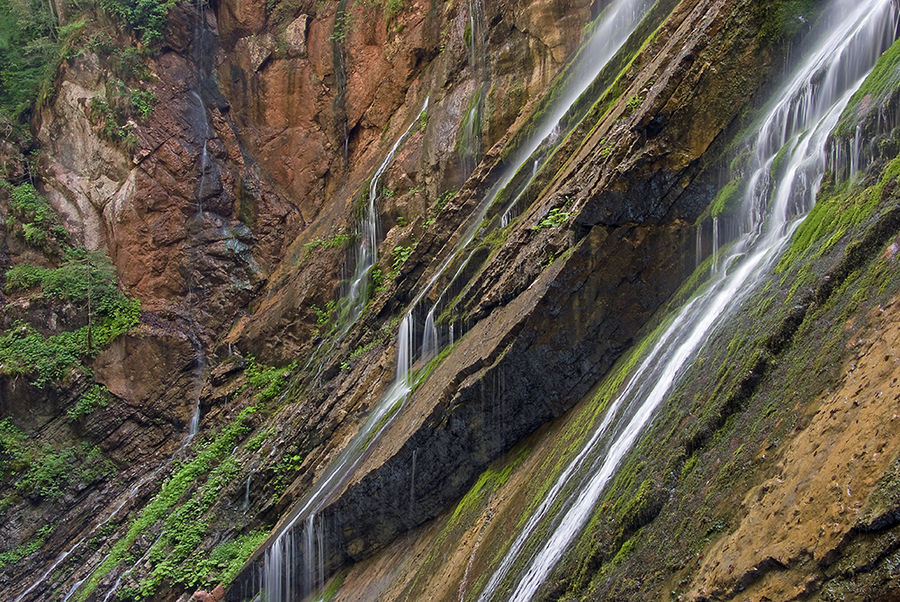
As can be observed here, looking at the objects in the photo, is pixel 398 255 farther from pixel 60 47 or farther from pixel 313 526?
pixel 60 47

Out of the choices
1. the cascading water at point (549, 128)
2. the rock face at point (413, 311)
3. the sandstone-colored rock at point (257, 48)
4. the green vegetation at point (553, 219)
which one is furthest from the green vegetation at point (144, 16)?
the green vegetation at point (553, 219)

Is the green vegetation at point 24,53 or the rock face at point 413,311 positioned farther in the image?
the green vegetation at point 24,53

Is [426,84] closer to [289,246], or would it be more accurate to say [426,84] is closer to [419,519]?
[289,246]

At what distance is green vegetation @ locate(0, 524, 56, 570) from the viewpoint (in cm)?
1562

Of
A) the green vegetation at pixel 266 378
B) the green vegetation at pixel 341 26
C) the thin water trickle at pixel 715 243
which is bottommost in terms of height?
the thin water trickle at pixel 715 243

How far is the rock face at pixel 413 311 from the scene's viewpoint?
4.70m

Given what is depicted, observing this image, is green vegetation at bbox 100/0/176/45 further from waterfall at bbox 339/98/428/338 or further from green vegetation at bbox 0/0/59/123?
waterfall at bbox 339/98/428/338

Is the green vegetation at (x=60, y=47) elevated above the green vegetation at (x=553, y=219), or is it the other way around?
the green vegetation at (x=60, y=47)

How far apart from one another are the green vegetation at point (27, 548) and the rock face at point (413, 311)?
55 millimetres

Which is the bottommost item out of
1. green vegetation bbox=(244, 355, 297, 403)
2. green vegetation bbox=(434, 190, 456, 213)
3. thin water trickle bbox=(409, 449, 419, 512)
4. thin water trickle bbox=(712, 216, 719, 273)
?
thin water trickle bbox=(409, 449, 419, 512)

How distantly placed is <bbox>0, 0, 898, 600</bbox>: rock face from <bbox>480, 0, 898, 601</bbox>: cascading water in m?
0.37

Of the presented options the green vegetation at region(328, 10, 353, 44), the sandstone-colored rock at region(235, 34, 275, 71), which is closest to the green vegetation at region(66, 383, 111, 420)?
the sandstone-colored rock at region(235, 34, 275, 71)

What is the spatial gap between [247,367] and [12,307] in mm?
7006

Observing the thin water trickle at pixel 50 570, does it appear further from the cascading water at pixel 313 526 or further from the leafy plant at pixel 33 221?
the leafy plant at pixel 33 221
